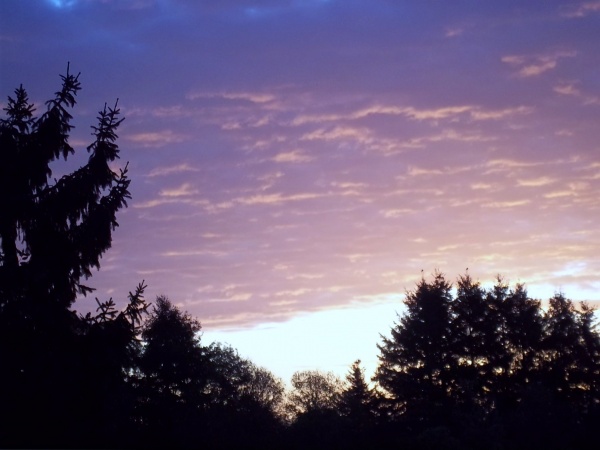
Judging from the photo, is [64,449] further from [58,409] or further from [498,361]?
[498,361]

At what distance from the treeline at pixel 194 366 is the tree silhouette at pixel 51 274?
4cm

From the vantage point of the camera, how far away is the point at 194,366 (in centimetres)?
5106

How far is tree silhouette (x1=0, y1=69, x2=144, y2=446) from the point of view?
1761 centimetres

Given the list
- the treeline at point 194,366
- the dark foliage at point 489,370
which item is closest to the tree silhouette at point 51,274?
the treeline at point 194,366

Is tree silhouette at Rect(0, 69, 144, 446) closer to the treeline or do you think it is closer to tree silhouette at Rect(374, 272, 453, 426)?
the treeline

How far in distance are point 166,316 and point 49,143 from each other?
118ft

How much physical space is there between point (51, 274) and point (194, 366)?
1331 inches

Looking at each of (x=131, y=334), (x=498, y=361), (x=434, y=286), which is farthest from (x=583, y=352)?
(x=131, y=334)

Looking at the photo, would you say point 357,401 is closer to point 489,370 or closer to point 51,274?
point 489,370

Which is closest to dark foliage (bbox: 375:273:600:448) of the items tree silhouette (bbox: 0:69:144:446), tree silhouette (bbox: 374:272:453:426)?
tree silhouette (bbox: 374:272:453:426)

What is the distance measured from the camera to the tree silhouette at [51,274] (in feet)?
57.8

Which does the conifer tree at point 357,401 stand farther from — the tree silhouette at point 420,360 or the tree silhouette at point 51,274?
the tree silhouette at point 51,274

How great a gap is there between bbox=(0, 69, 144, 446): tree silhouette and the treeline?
4 cm

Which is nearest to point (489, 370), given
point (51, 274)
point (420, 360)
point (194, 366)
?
point (420, 360)
